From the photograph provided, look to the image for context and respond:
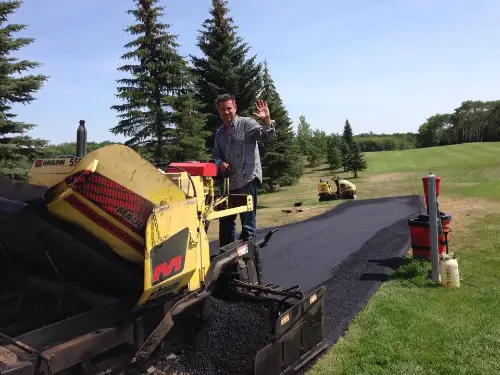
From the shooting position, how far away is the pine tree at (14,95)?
15289mm

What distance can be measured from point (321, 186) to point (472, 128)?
3668 inches

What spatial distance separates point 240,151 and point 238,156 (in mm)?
59

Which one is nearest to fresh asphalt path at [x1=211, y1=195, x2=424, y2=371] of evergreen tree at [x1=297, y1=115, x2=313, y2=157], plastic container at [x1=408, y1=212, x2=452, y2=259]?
plastic container at [x1=408, y1=212, x2=452, y2=259]

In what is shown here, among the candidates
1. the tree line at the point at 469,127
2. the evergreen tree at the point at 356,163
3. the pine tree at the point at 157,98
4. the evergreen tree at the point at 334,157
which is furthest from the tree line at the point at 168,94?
the tree line at the point at 469,127

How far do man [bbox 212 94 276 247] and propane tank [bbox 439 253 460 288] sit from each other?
110 inches

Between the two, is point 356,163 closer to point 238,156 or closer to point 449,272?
point 449,272

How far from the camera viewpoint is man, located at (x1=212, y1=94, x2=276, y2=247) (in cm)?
479

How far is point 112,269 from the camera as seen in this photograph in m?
3.30

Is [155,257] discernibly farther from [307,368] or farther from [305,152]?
[305,152]

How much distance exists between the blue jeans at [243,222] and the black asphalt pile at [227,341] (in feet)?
2.55

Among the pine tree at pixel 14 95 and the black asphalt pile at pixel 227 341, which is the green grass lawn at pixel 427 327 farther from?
the pine tree at pixel 14 95

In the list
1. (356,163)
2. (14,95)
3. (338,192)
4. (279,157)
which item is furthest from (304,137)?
(14,95)

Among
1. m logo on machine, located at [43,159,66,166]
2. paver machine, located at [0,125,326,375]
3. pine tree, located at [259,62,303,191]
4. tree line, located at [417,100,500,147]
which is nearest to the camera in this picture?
paver machine, located at [0,125,326,375]

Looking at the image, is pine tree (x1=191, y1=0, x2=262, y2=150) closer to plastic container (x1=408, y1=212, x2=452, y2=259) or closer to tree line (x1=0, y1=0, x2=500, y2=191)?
tree line (x1=0, y1=0, x2=500, y2=191)
